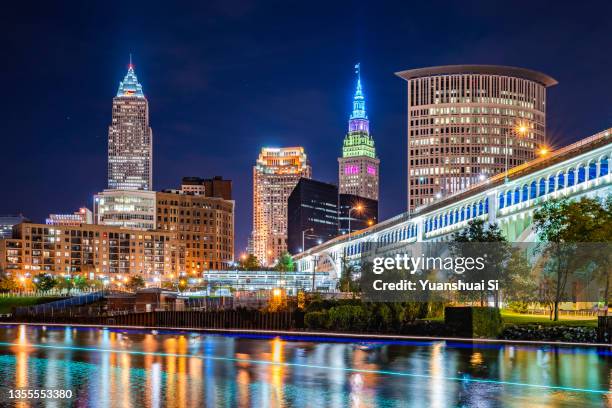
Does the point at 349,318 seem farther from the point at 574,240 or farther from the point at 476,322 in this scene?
the point at 574,240

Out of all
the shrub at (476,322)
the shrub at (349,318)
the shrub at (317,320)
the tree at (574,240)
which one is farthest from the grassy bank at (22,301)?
the shrub at (476,322)

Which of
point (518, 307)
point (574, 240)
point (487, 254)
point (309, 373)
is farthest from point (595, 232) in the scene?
point (309, 373)

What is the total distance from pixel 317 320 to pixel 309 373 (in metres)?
22.4

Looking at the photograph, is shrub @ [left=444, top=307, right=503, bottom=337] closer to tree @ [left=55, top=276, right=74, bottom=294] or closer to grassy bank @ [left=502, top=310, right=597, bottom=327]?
grassy bank @ [left=502, top=310, right=597, bottom=327]

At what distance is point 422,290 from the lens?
53125 millimetres

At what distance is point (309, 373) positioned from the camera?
25750mm

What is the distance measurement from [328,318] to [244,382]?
24.3 m

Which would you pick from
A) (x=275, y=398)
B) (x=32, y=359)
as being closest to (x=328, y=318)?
(x=32, y=359)

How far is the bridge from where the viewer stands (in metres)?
75.2

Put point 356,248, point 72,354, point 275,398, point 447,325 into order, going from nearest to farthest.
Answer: point 275,398
point 72,354
point 447,325
point 356,248

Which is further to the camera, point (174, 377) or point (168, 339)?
point (168, 339)

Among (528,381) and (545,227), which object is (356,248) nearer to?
(545,227)

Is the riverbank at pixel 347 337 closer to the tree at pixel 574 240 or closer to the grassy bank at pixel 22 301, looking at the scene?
the tree at pixel 574 240

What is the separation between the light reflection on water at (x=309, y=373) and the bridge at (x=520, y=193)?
117 feet
